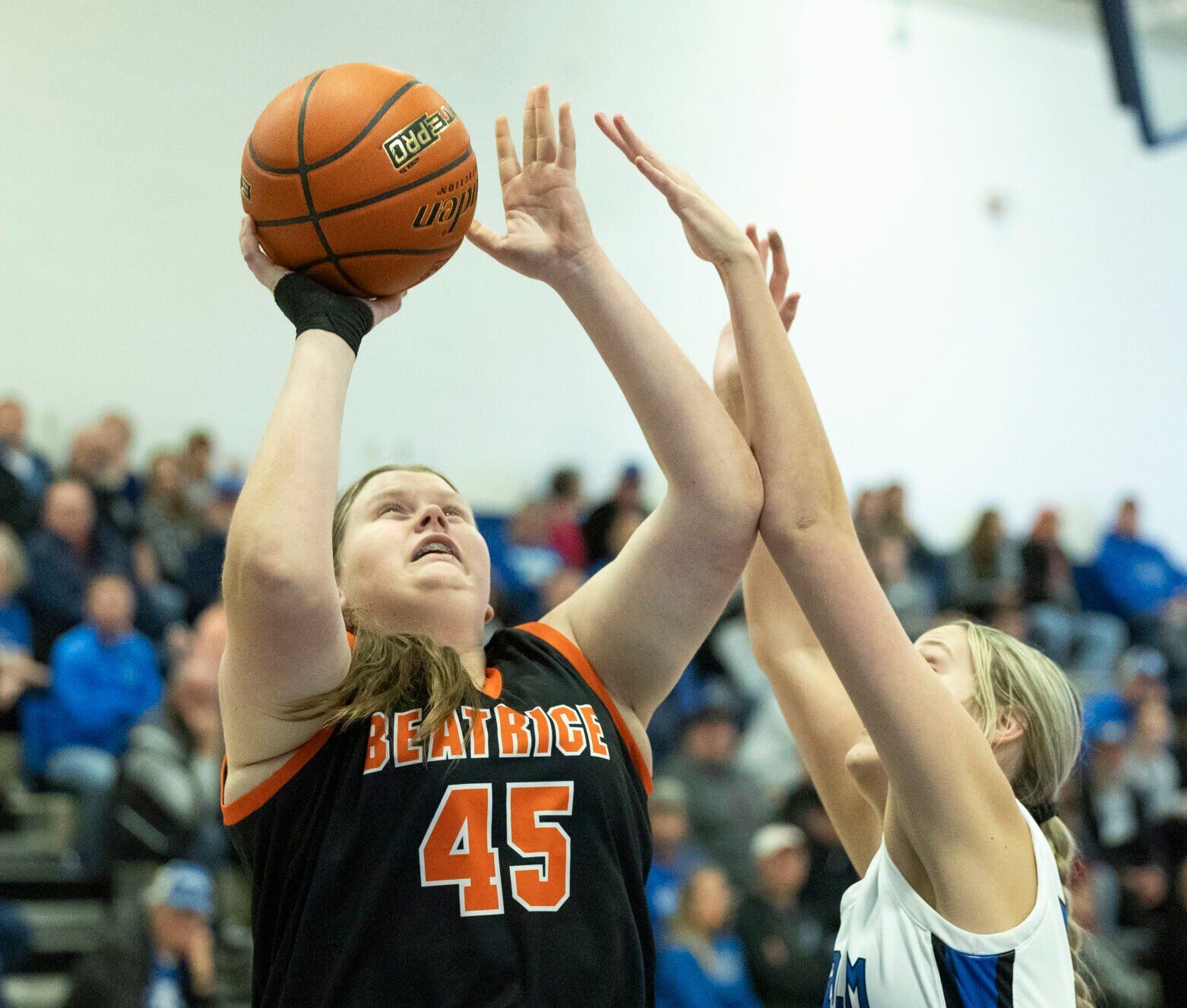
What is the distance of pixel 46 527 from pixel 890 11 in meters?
8.81

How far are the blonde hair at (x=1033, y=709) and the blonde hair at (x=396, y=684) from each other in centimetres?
88

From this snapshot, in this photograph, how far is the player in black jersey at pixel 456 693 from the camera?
182 centimetres

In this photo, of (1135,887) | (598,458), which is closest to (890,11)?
(598,458)

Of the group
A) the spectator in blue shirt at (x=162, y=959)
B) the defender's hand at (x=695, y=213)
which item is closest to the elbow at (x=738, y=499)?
the defender's hand at (x=695, y=213)

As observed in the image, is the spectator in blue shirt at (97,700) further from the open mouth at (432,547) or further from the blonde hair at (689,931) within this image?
the open mouth at (432,547)

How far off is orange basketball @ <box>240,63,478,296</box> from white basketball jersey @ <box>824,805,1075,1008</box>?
4.22 feet

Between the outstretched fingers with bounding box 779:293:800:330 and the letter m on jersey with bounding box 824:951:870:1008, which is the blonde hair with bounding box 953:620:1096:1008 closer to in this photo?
the letter m on jersey with bounding box 824:951:870:1008

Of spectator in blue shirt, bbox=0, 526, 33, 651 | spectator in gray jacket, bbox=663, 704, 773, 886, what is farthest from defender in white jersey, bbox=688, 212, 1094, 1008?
spectator in blue shirt, bbox=0, 526, 33, 651

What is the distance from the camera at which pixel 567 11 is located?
421 inches

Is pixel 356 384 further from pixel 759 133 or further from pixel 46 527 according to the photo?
pixel 759 133

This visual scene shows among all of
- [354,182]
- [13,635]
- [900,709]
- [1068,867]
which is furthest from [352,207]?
[13,635]

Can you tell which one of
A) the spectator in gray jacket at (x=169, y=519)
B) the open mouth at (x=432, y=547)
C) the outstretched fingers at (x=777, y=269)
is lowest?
the open mouth at (x=432, y=547)

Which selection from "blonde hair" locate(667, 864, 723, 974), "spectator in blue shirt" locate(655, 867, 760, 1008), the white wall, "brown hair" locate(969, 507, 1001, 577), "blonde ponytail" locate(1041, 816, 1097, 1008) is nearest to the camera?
"blonde ponytail" locate(1041, 816, 1097, 1008)

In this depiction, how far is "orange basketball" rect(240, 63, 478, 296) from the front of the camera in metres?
2.12
